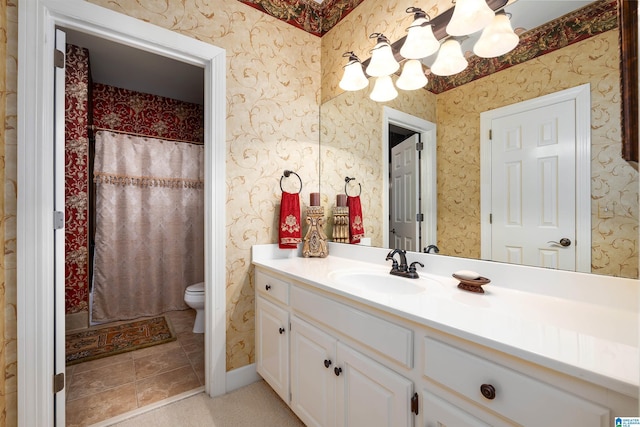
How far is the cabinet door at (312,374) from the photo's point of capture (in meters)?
1.19

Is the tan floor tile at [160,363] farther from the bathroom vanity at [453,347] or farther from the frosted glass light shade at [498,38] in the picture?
the frosted glass light shade at [498,38]

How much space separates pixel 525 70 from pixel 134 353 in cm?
301

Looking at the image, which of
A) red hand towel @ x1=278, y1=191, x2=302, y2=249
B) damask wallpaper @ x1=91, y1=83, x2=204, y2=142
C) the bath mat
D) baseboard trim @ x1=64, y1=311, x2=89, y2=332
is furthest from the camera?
damask wallpaper @ x1=91, y1=83, x2=204, y2=142

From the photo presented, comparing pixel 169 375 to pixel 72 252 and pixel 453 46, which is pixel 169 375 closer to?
pixel 72 252

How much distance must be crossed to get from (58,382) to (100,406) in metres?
0.39

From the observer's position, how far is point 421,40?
1.42 metres

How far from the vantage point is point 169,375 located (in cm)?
194

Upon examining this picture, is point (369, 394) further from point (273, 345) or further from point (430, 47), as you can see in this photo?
point (430, 47)

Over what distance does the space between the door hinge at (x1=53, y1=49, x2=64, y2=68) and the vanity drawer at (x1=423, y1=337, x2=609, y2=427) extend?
6.50ft

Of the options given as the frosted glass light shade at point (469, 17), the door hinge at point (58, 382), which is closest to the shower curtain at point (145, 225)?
the door hinge at point (58, 382)

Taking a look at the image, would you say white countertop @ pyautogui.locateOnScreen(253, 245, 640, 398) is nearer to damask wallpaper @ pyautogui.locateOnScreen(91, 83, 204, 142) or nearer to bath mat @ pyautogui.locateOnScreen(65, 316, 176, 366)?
bath mat @ pyautogui.locateOnScreen(65, 316, 176, 366)

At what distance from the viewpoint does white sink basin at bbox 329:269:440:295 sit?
1291mm

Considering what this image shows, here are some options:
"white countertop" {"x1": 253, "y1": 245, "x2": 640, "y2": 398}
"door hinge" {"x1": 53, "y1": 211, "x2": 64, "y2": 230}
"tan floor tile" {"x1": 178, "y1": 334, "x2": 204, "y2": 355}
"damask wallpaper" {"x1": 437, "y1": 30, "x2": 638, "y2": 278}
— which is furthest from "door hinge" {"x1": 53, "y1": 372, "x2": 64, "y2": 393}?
"damask wallpaper" {"x1": 437, "y1": 30, "x2": 638, "y2": 278}

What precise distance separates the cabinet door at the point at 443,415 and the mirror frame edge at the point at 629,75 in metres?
0.72
